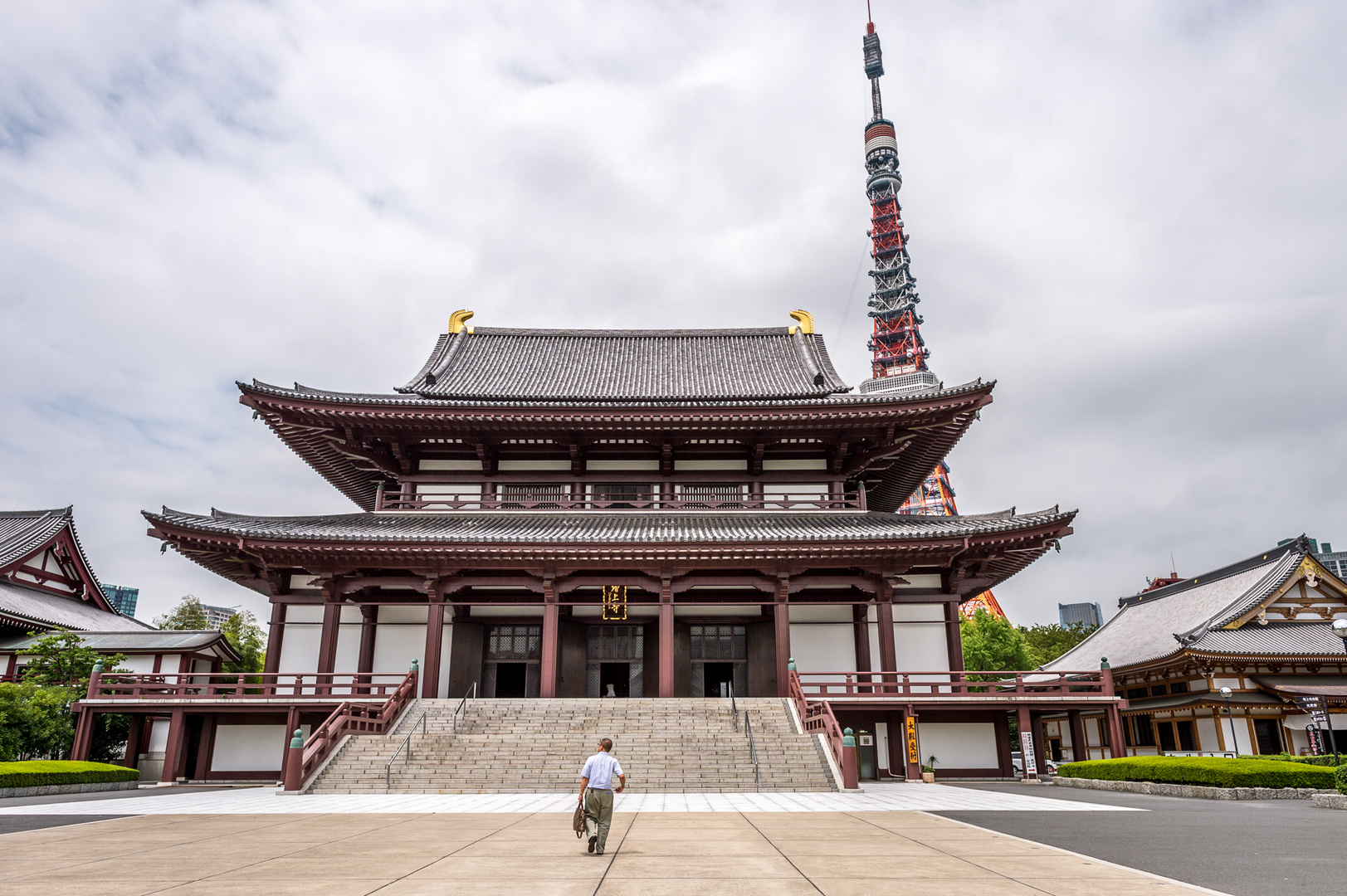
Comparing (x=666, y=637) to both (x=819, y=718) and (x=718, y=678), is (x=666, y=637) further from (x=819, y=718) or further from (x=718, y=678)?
(x=819, y=718)

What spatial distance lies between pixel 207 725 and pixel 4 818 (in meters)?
10.4

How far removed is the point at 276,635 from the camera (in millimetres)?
24141

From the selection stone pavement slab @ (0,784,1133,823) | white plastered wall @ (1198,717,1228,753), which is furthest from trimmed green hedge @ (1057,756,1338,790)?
white plastered wall @ (1198,717,1228,753)

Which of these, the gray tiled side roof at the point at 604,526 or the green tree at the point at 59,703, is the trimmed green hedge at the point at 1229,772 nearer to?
the gray tiled side roof at the point at 604,526

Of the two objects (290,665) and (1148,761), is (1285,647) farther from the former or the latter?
(290,665)

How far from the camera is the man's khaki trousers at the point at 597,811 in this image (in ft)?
29.6

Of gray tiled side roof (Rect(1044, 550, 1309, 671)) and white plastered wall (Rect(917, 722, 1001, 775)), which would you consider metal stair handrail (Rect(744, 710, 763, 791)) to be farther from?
gray tiled side roof (Rect(1044, 550, 1309, 671))

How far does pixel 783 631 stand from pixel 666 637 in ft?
11.3

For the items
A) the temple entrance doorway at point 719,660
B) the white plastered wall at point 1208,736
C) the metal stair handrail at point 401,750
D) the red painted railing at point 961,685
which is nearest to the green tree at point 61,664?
the metal stair handrail at point 401,750

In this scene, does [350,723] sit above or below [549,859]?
above

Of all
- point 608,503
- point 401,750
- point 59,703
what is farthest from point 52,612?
point 608,503

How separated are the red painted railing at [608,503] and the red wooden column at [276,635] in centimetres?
434

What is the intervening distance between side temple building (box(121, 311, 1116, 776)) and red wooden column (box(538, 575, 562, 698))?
106mm

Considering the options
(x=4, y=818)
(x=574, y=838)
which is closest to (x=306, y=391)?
(x=4, y=818)
